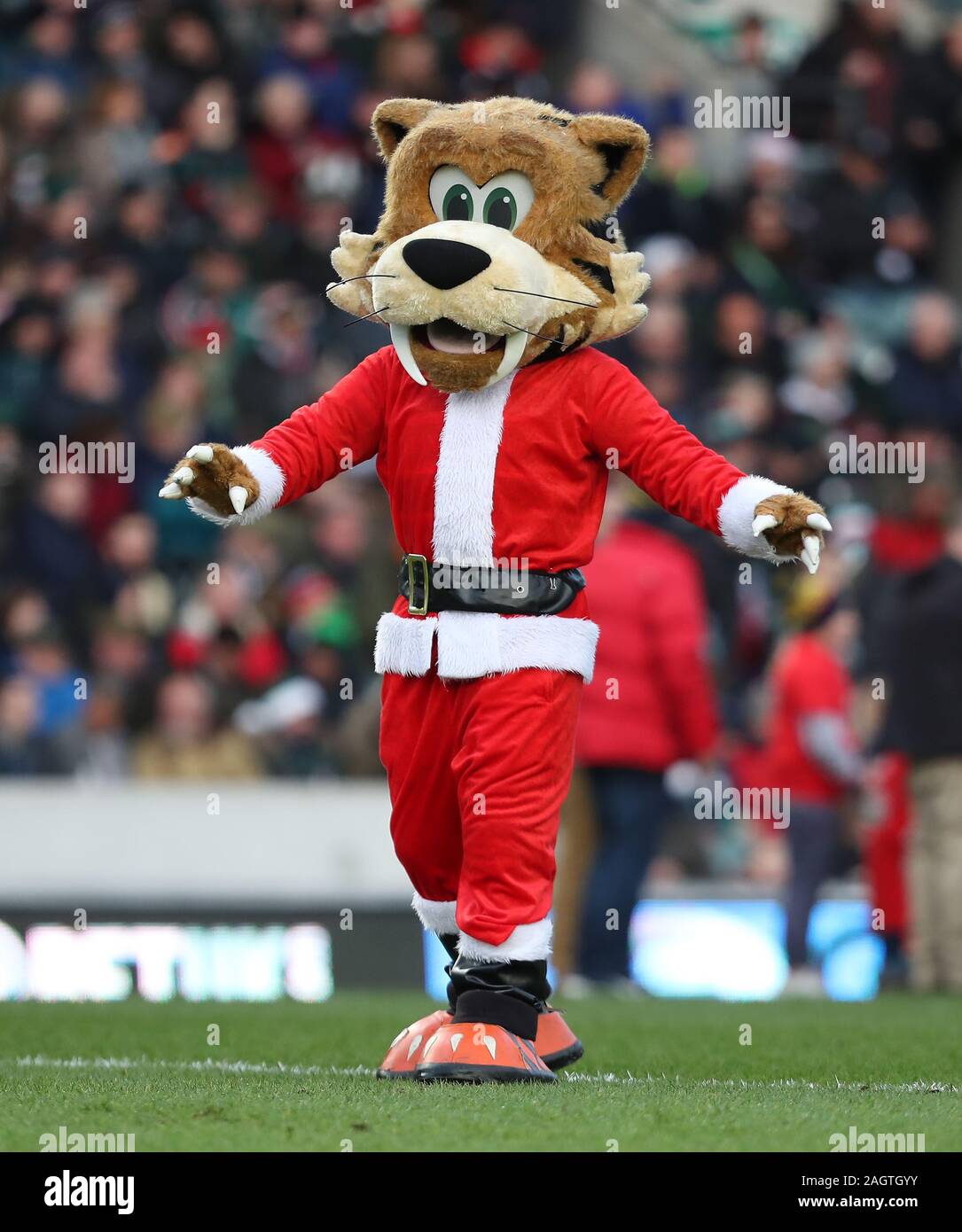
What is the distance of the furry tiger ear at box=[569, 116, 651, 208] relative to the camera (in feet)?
15.5

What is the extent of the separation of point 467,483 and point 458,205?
58 centimetres

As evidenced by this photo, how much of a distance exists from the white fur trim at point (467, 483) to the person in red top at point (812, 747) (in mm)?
4559

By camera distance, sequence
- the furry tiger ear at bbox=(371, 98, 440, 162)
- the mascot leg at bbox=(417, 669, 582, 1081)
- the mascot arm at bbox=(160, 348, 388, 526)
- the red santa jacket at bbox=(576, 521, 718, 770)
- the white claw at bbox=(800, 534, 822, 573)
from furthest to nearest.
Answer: the red santa jacket at bbox=(576, 521, 718, 770), the furry tiger ear at bbox=(371, 98, 440, 162), the mascot arm at bbox=(160, 348, 388, 526), the mascot leg at bbox=(417, 669, 582, 1081), the white claw at bbox=(800, 534, 822, 573)

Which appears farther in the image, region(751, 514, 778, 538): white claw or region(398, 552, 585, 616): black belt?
region(398, 552, 585, 616): black belt

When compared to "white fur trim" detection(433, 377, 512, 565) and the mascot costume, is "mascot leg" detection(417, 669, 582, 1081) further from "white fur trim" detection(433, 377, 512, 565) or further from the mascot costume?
"white fur trim" detection(433, 377, 512, 565)

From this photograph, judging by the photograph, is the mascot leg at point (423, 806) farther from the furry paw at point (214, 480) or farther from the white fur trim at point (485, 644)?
the furry paw at point (214, 480)

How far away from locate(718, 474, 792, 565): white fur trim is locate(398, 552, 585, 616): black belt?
1.27 ft

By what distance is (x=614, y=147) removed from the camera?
4.74 meters

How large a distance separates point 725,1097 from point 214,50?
9353mm

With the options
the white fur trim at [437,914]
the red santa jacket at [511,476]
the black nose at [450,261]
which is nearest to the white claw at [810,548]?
the red santa jacket at [511,476]

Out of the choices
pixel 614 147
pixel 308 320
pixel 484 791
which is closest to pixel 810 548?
pixel 484 791

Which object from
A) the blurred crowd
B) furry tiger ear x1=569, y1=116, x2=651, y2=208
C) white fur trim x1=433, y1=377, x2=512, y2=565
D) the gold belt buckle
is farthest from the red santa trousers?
the blurred crowd

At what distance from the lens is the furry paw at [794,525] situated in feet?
13.9

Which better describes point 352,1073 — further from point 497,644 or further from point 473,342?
point 473,342
